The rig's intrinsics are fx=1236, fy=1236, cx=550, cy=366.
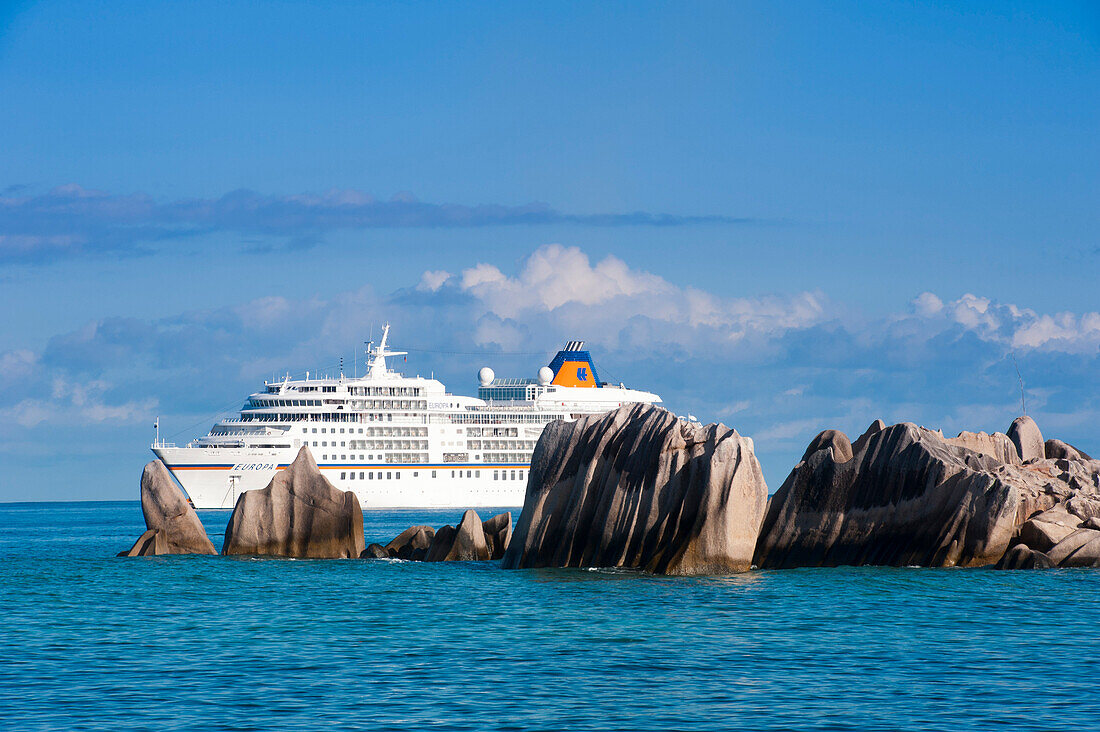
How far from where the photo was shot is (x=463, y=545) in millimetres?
48656

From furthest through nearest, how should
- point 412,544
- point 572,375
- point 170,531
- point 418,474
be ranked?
point 572,375, point 418,474, point 170,531, point 412,544

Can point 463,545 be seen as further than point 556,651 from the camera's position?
Yes

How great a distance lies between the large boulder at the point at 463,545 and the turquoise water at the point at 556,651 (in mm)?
6813

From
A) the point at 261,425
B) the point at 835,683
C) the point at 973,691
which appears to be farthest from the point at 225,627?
the point at 261,425

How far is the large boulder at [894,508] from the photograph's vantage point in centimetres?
4059

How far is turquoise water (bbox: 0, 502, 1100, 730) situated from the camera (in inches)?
770

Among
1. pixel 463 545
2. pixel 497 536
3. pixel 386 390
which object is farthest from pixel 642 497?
pixel 386 390

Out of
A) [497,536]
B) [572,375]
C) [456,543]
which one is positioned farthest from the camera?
[572,375]

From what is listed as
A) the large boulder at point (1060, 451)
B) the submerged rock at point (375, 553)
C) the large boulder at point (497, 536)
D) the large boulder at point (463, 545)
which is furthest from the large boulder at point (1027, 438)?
the submerged rock at point (375, 553)

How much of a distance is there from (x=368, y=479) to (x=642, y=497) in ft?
269

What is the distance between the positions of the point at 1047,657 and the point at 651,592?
38.3ft

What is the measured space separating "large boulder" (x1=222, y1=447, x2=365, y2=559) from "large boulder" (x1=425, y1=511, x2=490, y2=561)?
331cm

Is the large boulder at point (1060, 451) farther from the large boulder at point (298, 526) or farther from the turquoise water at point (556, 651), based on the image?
the large boulder at point (298, 526)

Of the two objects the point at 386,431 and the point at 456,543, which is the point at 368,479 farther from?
the point at 456,543
